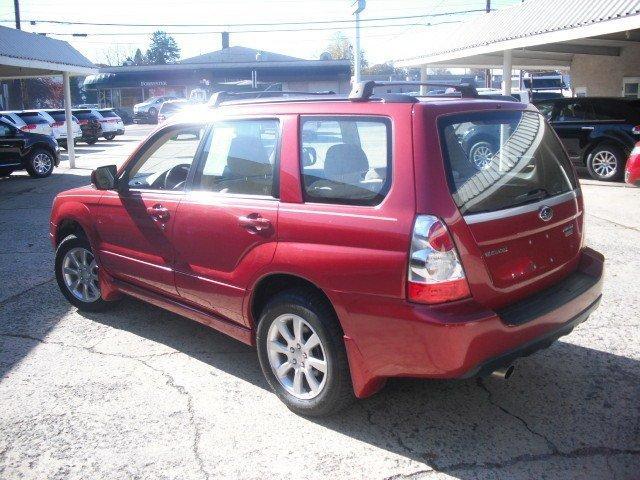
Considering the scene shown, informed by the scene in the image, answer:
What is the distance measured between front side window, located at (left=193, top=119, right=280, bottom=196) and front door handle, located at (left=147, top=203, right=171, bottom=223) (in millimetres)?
299

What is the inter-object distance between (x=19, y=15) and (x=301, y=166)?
1747 inches

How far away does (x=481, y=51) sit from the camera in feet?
50.1

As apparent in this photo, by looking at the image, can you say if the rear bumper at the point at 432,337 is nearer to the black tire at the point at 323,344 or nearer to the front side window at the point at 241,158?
the black tire at the point at 323,344

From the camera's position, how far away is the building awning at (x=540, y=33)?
11273 millimetres

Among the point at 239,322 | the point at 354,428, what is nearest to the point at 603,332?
the point at 354,428

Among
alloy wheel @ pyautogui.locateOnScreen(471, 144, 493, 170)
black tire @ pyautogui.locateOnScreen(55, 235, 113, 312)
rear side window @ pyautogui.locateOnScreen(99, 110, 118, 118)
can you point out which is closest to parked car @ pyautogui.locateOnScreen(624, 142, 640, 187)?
alloy wheel @ pyautogui.locateOnScreen(471, 144, 493, 170)

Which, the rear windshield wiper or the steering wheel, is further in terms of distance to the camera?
the steering wheel

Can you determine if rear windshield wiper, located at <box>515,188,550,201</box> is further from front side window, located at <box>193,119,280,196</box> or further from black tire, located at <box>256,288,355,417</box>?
front side window, located at <box>193,119,280,196</box>

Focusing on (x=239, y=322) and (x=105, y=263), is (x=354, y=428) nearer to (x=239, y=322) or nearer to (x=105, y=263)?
(x=239, y=322)

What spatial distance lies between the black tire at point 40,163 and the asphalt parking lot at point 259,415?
12580 millimetres

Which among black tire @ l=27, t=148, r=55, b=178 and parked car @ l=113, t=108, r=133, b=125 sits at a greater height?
parked car @ l=113, t=108, r=133, b=125

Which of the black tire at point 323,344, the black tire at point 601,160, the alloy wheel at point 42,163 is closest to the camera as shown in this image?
the black tire at point 323,344

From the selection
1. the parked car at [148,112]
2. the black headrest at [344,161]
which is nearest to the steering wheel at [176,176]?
the black headrest at [344,161]

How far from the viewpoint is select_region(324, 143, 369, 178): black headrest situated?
3416mm
